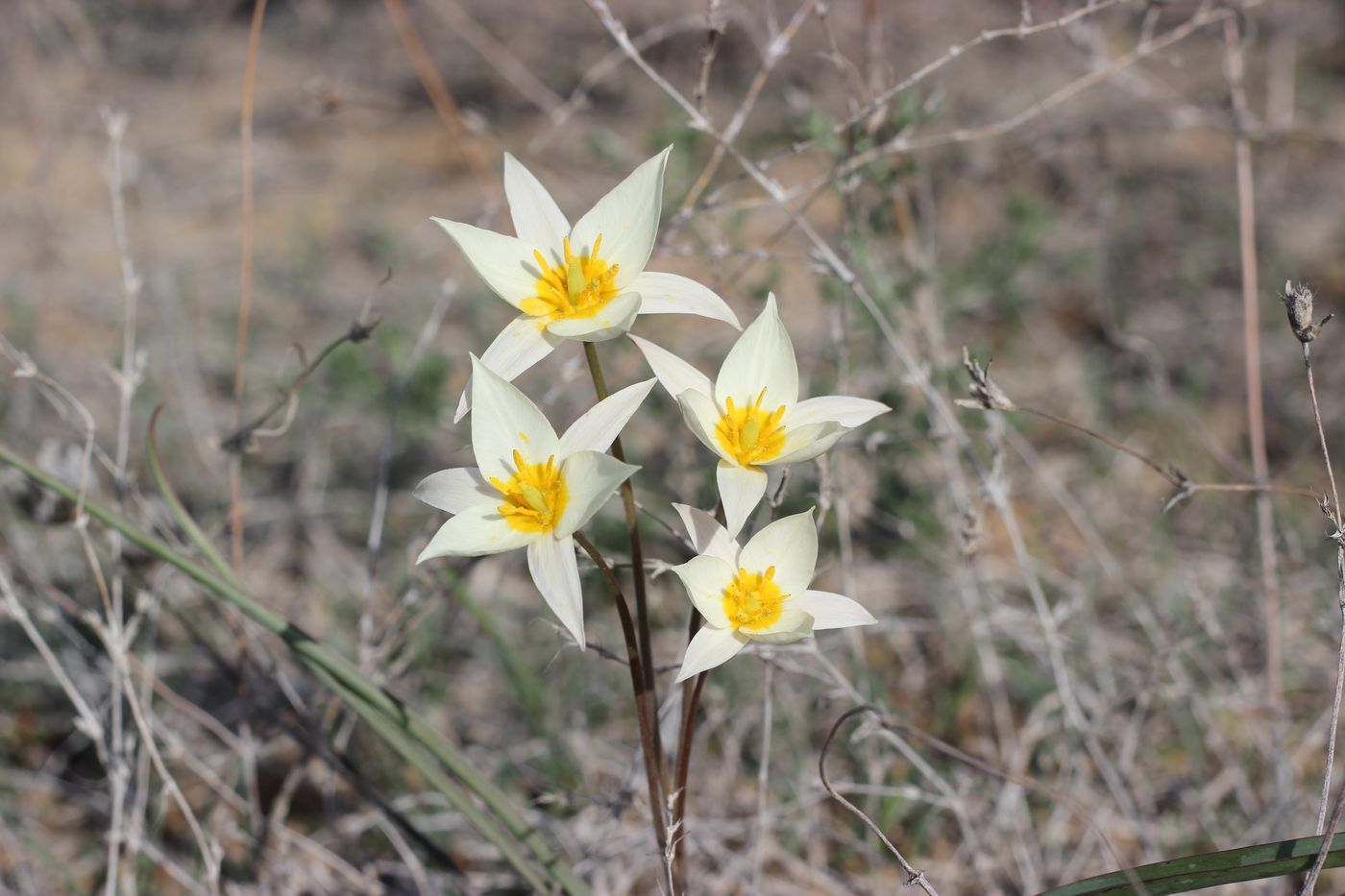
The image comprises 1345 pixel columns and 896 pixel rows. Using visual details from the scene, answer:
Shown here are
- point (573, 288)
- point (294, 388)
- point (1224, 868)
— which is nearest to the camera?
point (1224, 868)

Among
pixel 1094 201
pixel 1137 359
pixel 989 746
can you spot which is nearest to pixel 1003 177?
pixel 1094 201

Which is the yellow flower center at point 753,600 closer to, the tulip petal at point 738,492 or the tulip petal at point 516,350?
the tulip petal at point 738,492

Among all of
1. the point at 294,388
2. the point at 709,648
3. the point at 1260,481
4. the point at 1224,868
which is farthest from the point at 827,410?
the point at 1260,481

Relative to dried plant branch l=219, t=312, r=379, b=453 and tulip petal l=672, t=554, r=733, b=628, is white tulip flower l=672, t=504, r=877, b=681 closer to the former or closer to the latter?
tulip petal l=672, t=554, r=733, b=628

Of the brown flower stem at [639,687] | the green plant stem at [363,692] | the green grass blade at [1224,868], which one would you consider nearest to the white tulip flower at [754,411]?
the brown flower stem at [639,687]

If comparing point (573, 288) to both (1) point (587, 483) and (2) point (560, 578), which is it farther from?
(2) point (560, 578)
